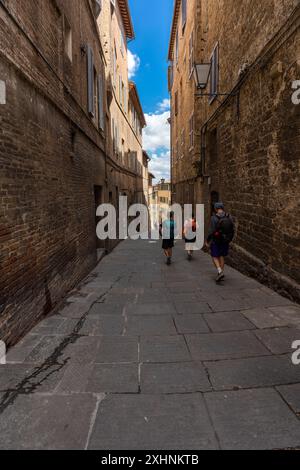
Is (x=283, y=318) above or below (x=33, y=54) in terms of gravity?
below

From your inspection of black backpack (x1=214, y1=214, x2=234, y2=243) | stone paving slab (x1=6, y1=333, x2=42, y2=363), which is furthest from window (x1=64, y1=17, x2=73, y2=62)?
stone paving slab (x1=6, y1=333, x2=42, y2=363)

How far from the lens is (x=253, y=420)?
2283 millimetres

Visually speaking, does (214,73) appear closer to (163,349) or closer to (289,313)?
(289,313)

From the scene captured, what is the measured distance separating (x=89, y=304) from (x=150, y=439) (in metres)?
3.31

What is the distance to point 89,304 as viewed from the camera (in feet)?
17.2

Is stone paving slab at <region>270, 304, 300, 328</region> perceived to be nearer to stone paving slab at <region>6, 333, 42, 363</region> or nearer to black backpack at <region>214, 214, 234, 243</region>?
black backpack at <region>214, 214, 234, 243</region>

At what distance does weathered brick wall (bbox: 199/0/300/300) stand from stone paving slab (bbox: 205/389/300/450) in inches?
106

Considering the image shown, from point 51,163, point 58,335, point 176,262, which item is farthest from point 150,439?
point 176,262

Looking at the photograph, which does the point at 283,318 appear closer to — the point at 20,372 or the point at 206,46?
the point at 20,372

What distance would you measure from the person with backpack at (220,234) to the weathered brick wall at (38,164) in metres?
3.11

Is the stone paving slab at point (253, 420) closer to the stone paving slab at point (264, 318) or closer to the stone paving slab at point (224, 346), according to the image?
the stone paving slab at point (224, 346)

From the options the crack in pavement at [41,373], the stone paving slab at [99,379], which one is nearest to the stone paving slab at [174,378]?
the stone paving slab at [99,379]

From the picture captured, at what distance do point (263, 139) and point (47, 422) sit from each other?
5856 millimetres

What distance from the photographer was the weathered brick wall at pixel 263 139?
490 cm
